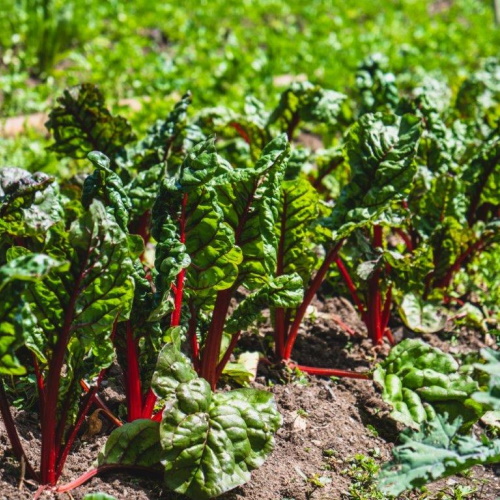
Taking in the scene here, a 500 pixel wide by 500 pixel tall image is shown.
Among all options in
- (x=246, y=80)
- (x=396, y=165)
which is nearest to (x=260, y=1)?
(x=246, y=80)

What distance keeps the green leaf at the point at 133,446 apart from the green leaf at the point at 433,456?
696 millimetres

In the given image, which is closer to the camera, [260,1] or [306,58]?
[306,58]

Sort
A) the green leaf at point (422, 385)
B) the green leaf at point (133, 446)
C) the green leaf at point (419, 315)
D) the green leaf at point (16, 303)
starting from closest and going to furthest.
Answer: the green leaf at point (16, 303), the green leaf at point (133, 446), the green leaf at point (422, 385), the green leaf at point (419, 315)

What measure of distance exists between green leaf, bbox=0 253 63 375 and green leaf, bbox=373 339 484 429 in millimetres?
1316

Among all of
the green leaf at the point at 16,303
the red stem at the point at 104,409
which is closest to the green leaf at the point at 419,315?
the red stem at the point at 104,409

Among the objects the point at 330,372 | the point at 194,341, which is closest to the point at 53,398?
the point at 194,341

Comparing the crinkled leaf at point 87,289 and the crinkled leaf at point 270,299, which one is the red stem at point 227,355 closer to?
the crinkled leaf at point 270,299

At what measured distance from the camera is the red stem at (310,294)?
9.67 ft

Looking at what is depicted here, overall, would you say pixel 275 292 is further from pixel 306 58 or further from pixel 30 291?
pixel 306 58

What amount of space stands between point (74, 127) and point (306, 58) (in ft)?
11.9

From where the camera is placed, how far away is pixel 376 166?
297cm

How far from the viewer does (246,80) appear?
5953 millimetres

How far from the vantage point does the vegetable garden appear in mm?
2193

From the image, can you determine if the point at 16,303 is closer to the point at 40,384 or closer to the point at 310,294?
the point at 40,384
